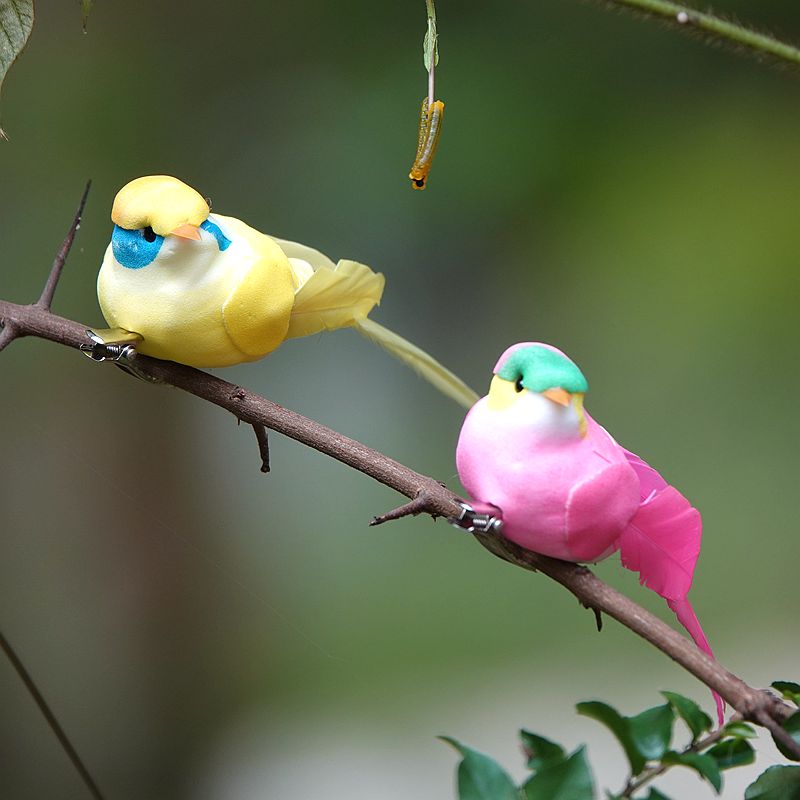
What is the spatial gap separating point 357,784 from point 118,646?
25cm

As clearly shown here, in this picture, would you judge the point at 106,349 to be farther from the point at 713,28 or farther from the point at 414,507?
the point at 713,28

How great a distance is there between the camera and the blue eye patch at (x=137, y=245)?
0.30 metres

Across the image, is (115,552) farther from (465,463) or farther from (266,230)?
(465,463)

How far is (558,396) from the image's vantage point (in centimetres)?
26

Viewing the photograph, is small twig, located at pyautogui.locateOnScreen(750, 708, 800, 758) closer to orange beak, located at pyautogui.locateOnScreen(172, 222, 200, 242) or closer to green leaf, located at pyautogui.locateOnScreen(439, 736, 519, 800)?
green leaf, located at pyautogui.locateOnScreen(439, 736, 519, 800)

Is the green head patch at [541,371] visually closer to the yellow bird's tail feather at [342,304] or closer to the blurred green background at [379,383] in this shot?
the yellow bird's tail feather at [342,304]

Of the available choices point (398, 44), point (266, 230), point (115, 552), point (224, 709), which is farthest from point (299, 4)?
point (224, 709)

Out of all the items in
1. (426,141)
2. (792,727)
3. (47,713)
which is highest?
(426,141)

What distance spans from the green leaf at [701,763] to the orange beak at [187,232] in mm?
204

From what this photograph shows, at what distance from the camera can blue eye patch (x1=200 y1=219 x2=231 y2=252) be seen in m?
0.30

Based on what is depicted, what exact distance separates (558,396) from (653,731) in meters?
0.10

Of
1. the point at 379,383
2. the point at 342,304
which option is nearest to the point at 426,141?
the point at 342,304

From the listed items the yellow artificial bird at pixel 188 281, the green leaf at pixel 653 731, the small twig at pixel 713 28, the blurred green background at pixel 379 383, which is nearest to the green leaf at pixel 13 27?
the yellow artificial bird at pixel 188 281

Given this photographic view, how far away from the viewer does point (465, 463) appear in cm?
28
